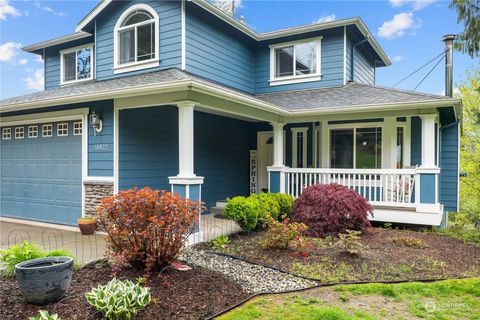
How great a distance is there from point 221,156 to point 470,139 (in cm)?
1282

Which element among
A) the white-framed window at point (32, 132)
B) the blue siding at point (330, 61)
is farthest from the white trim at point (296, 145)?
the white-framed window at point (32, 132)

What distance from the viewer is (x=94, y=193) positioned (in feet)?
25.1

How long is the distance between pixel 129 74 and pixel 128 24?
1.46 meters

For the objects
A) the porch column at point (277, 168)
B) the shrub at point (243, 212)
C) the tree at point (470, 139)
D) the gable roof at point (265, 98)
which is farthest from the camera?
the tree at point (470, 139)

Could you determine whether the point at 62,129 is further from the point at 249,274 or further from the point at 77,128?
the point at 249,274

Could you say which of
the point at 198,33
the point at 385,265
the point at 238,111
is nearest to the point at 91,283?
the point at 385,265

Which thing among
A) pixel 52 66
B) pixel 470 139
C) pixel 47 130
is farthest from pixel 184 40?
pixel 470 139

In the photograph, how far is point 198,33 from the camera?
29.6ft

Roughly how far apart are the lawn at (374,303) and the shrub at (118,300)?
84cm

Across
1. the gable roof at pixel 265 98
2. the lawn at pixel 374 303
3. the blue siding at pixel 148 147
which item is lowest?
the lawn at pixel 374 303

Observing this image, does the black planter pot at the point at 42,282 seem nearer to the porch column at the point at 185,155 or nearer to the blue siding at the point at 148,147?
the porch column at the point at 185,155

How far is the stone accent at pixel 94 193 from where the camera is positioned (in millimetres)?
7457

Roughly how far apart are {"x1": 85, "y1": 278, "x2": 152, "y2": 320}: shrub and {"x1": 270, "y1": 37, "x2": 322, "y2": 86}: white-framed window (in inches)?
363

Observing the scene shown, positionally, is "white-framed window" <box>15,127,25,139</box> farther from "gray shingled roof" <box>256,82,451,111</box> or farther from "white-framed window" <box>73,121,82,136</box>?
"gray shingled roof" <box>256,82,451,111</box>
